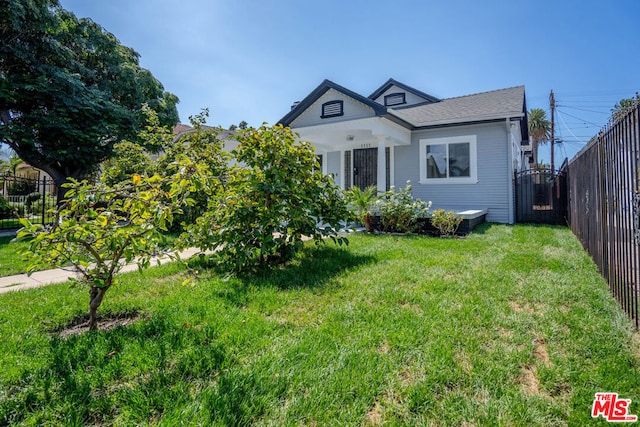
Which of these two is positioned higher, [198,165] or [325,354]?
[198,165]

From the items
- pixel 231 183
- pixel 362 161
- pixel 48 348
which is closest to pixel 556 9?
pixel 362 161

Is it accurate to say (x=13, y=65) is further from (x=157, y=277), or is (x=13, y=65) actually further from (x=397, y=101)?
(x=397, y=101)

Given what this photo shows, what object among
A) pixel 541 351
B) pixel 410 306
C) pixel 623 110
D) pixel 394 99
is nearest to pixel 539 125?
pixel 394 99

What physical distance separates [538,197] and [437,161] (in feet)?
11.6

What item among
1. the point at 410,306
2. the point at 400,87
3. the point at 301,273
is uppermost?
the point at 400,87

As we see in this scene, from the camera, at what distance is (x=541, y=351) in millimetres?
2381

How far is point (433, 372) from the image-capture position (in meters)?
2.06

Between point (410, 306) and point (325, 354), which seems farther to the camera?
point (410, 306)

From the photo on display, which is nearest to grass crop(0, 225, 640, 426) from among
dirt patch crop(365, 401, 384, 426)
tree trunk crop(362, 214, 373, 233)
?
dirt patch crop(365, 401, 384, 426)

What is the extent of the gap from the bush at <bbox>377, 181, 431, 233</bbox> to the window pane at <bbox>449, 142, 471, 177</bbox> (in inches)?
124

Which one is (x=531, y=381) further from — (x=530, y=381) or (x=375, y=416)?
(x=375, y=416)

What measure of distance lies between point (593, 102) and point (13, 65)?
40806 mm

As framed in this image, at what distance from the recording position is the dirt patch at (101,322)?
8.91 feet

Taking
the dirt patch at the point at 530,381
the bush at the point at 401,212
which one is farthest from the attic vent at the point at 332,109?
the dirt patch at the point at 530,381
